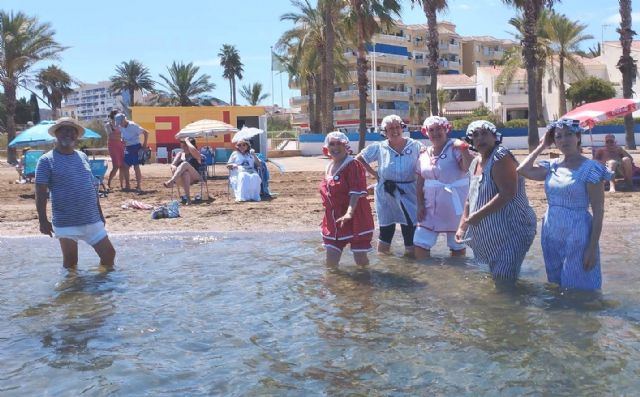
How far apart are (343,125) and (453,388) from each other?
69.3 metres

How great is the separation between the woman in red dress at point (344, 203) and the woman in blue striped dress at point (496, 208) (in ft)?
3.68

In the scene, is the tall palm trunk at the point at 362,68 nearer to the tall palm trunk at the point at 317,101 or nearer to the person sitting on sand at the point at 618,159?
the person sitting on sand at the point at 618,159

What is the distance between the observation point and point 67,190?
6242 mm

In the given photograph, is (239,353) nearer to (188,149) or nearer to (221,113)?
(188,149)

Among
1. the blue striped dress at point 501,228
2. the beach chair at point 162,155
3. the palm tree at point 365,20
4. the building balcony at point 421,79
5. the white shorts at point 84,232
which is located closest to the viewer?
the blue striped dress at point 501,228

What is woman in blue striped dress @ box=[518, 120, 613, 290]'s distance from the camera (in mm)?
4652

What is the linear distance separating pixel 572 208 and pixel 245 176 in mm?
9303

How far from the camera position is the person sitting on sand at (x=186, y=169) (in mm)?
12867

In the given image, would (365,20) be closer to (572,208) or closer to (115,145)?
(115,145)

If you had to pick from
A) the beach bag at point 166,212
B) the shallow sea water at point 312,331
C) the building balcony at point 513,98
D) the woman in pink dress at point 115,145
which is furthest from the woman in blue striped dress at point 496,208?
the building balcony at point 513,98

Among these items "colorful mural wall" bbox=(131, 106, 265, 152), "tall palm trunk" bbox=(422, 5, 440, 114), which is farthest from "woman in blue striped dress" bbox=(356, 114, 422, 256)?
"colorful mural wall" bbox=(131, 106, 265, 152)

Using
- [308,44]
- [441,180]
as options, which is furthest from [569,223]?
[308,44]

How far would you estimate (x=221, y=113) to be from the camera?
3155cm

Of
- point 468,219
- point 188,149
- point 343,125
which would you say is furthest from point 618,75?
point 468,219
